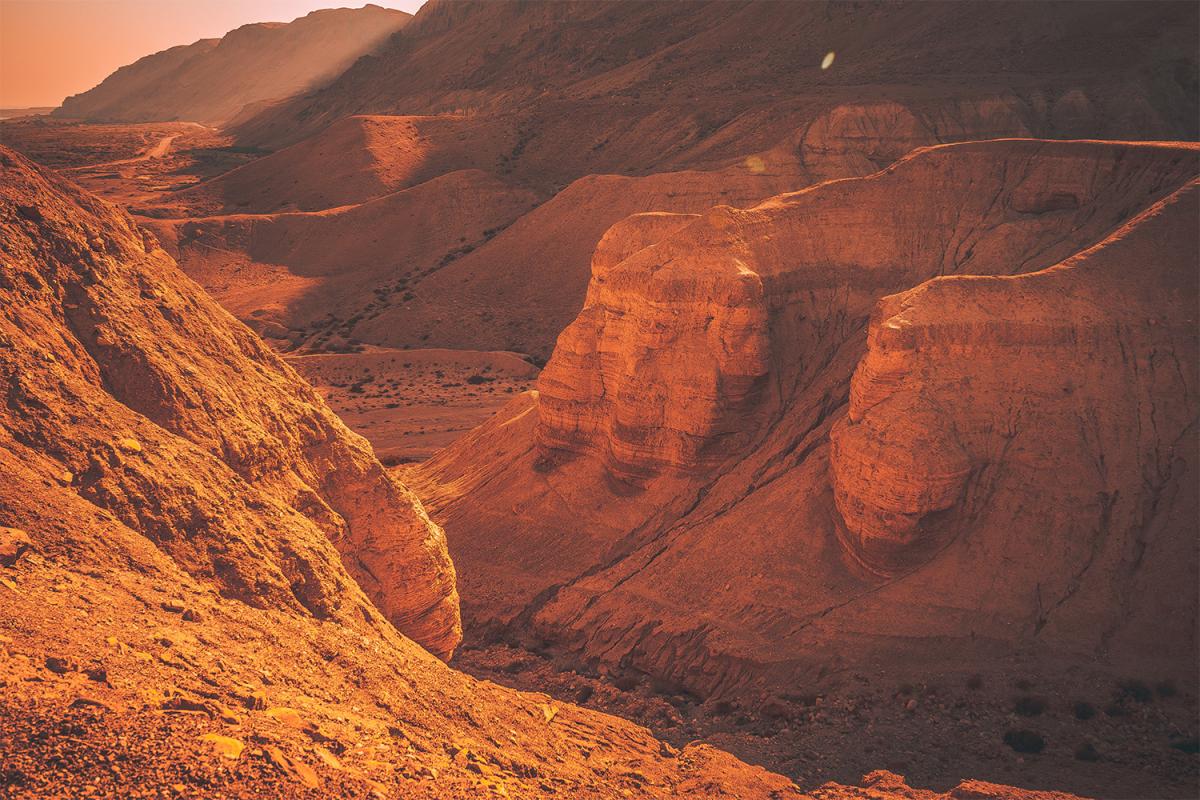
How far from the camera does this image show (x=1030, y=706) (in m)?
13.8

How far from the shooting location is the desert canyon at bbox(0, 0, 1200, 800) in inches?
284

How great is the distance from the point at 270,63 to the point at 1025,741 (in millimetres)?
195404

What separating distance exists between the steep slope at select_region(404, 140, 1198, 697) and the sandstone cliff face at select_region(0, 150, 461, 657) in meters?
6.67

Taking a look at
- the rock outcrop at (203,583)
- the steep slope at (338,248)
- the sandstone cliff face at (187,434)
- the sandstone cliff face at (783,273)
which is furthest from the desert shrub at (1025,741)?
the steep slope at (338,248)

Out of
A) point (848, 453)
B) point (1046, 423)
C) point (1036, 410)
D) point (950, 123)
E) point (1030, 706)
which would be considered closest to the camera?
point (1030, 706)

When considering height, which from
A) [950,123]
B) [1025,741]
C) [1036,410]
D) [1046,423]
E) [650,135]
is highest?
[950,123]

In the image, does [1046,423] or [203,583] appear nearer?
[203,583]

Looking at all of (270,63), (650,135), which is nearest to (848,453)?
(650,135)

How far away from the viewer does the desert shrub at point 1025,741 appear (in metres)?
13.2

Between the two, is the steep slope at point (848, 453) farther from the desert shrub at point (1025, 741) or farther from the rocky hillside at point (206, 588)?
the rocky hillside at point (206, 588)

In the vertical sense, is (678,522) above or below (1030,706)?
above

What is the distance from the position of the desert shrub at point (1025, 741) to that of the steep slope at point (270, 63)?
533 feet

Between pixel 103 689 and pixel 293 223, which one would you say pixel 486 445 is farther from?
pixel 293 223

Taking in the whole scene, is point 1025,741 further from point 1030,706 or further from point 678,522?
point 678,522
